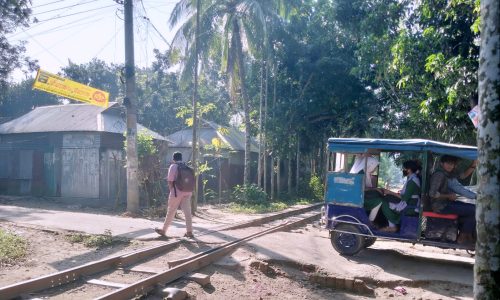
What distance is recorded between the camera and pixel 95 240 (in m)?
8.55

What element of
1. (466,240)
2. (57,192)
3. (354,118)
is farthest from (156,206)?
(354,118)

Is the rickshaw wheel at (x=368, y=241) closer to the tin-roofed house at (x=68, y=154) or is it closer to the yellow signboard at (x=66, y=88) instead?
the tin-roofed house at (x=68, y=154)

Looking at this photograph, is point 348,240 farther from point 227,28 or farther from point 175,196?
point 227,28

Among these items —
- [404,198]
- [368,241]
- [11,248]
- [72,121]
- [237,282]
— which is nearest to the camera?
[237,282]

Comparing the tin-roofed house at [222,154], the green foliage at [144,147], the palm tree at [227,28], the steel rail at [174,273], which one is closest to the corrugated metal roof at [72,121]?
the green foliage at [144,147]

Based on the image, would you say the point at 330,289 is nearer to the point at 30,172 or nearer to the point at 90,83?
the point at 30,172

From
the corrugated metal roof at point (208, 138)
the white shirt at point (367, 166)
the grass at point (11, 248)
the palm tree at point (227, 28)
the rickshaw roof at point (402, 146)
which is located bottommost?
the grass at point (11, 248)

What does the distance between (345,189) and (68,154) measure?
14417 millimetres

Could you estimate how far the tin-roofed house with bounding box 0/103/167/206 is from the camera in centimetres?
1770

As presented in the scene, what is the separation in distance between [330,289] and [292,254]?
1.53 meters

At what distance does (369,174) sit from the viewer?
827 centimetres

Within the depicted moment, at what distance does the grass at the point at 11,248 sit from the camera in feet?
23.2

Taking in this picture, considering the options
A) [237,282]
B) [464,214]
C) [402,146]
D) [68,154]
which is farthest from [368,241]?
[68,154]

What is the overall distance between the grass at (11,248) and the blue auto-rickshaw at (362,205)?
5.73 metres
